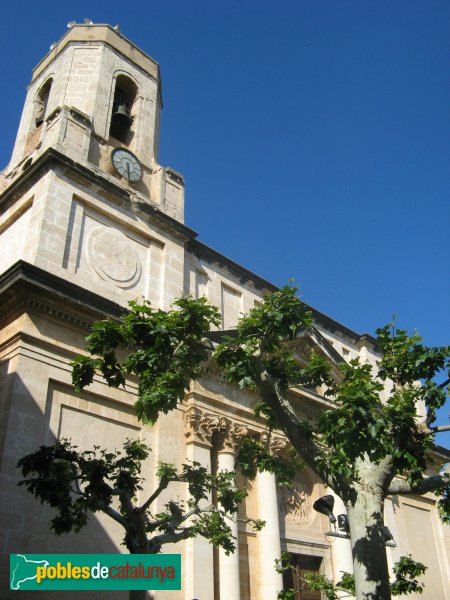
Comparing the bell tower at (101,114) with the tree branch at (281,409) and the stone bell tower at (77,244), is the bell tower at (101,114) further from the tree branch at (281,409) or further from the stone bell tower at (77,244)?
the tree branch at (281,409)

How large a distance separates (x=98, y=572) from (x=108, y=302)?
7.58 metres

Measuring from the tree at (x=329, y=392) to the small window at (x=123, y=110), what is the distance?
1312 cm

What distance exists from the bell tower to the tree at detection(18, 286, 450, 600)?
32.0ft

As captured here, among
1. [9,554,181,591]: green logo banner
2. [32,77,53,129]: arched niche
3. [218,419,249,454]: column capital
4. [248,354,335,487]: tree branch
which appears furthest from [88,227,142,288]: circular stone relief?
[9,554,181,591]: green logo banner

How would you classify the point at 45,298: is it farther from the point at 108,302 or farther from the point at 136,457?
the point at 136,457

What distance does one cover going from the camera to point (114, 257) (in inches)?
722

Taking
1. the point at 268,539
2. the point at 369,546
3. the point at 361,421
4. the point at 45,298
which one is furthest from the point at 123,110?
the point at 369,546

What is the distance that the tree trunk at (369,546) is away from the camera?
28.9ft

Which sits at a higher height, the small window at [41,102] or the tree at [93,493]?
the small window at [41,102]

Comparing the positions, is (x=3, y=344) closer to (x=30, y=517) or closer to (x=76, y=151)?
(x=30, y=517)

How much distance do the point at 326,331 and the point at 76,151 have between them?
43.1ft

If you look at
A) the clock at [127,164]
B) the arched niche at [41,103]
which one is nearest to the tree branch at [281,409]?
the clock at [127,164]

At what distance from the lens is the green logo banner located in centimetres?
938

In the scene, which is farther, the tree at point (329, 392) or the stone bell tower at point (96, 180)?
the stone bell tower at point (96, 180)
